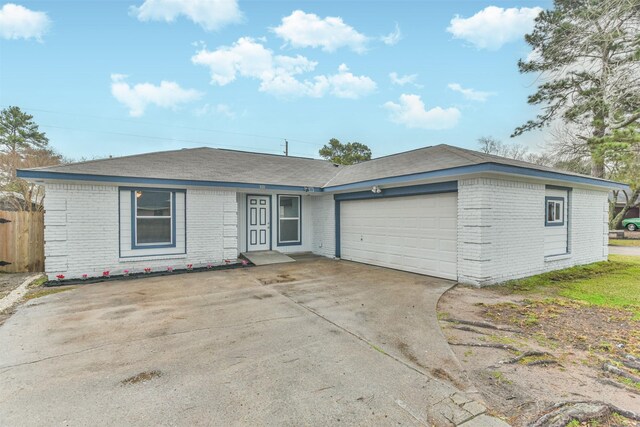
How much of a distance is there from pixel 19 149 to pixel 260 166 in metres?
21.2

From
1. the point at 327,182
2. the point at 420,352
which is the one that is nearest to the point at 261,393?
the point at 420,352

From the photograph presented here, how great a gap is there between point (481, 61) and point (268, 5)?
26.6 feet

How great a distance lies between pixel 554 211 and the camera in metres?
8.30

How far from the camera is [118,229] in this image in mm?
7926

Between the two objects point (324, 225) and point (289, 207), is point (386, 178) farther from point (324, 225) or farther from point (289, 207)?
point (289, 207)

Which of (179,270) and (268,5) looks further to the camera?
(268,5)

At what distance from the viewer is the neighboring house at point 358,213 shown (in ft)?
22.6

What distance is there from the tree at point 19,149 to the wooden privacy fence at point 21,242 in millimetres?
10217

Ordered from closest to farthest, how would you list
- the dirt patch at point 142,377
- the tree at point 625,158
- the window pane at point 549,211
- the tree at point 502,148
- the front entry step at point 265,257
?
1. the dirt patch at point 142,377
2. the window pane at point 549,211
3. the tree at point 625,158
4. the front entry step at point 265,257
5. the tree at point 502,148

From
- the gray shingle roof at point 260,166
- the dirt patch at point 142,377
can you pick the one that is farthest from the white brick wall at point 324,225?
the dirt patch at point 142,377

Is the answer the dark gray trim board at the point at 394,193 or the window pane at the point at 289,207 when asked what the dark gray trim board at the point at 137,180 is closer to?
the window pane at the point at 289,207

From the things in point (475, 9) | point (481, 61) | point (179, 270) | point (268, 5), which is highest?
point (268, 5)

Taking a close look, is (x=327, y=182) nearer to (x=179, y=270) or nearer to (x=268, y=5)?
(x=179, y=270)

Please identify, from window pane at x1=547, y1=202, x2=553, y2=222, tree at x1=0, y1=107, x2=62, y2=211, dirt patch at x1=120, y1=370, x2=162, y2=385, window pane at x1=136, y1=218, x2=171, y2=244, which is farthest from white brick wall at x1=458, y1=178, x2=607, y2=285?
tree at x1=0, y1=107, x2=62, y2=211
